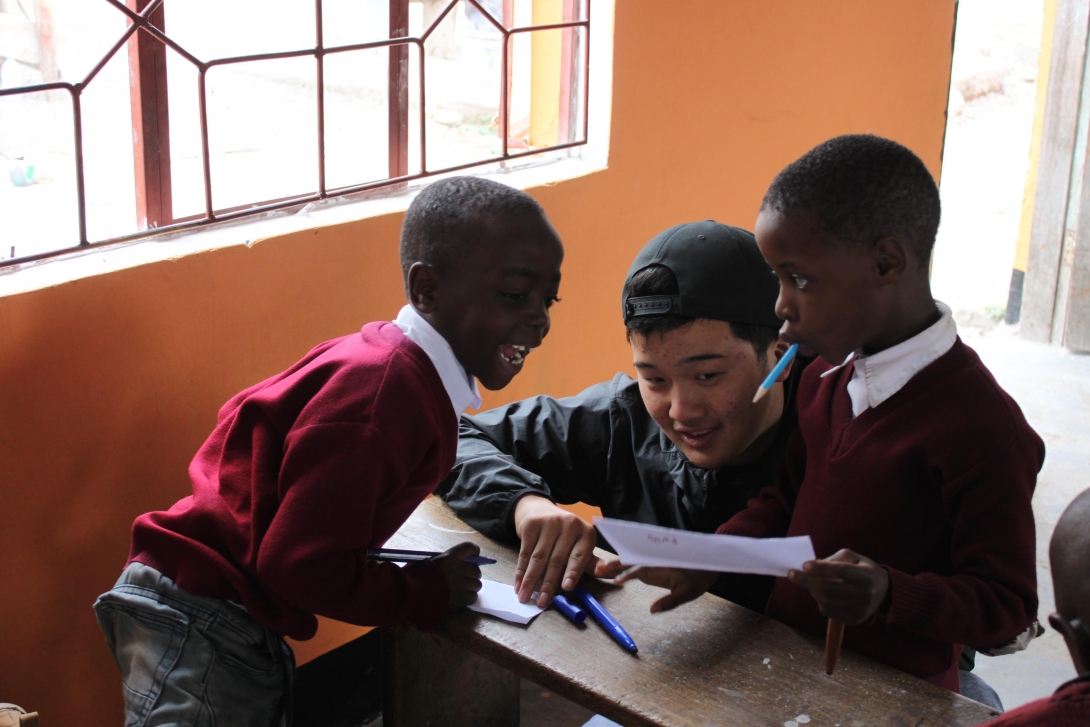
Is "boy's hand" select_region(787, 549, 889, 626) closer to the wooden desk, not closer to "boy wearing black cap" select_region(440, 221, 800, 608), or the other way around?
the wooden desk

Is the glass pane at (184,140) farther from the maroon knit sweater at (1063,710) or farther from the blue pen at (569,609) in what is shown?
the maroon knit sweater at (1063,710)

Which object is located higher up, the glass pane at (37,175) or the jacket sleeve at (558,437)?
the glass pane at (37,175)

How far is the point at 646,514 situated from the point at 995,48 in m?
10.6

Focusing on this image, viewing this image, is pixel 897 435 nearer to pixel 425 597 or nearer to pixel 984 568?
pixel 984 568

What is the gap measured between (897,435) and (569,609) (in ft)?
1.72

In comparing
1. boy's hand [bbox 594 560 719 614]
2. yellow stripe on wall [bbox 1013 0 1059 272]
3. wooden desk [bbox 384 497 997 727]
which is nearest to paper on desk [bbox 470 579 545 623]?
wooden desk [bbox 384 497 997 727]

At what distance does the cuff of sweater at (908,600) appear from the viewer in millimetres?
1228

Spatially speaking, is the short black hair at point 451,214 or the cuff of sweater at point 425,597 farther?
the short black hair at point 451,214

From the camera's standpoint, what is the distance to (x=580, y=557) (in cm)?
158

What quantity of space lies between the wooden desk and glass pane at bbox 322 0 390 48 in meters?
1.37

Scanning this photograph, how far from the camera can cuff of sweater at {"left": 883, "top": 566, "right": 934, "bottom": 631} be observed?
1.23 metres

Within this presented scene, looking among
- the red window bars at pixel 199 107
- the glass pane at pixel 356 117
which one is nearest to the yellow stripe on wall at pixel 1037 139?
the red window bars at pixel 199 107

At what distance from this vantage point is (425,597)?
1.45 metres

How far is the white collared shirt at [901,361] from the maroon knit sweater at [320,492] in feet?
2.00
